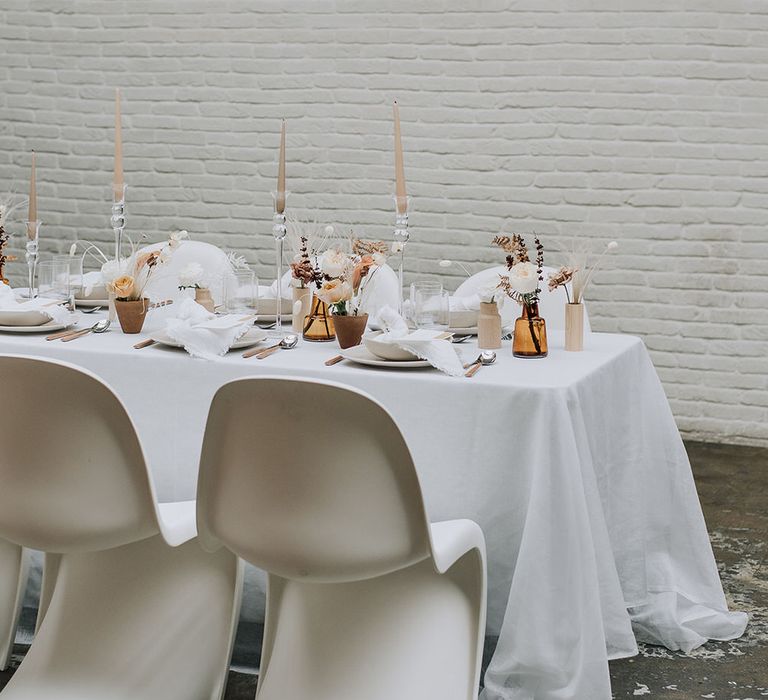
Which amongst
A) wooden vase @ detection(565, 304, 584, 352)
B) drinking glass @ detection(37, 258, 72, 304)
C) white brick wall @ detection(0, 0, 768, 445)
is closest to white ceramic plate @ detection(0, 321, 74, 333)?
drinking glass @ detection(37, 258, 72, 304)

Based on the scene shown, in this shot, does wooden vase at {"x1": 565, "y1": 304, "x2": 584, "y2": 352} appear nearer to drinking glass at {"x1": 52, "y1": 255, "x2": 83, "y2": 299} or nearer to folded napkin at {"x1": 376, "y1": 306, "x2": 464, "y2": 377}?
folded napkin at {"x1": 376, "y1": 306, "x2": 464, "y2": 377}

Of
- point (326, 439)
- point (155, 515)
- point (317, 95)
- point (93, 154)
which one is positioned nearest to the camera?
point (326, 439)

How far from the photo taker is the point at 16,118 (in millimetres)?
5738

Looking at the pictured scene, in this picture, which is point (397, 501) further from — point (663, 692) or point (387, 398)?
point (663, 692)

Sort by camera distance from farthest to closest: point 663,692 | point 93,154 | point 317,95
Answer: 1. point 93,154
2. point 317,95
3. point 663,692

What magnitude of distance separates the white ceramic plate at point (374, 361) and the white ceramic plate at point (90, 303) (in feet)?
3.33

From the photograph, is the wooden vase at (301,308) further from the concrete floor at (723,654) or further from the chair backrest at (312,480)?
the chair backrest at (312,480)

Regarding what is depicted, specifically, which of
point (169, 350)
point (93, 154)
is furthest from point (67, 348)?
point (93, 154)

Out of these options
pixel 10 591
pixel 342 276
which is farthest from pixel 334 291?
pixel 10 591

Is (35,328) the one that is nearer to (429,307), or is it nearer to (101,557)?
(101,557)

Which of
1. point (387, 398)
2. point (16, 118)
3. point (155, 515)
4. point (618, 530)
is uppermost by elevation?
point (16, 118)

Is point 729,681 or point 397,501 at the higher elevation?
point 397,501

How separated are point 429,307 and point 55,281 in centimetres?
103

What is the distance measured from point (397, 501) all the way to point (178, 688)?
A: 795 millimetres
